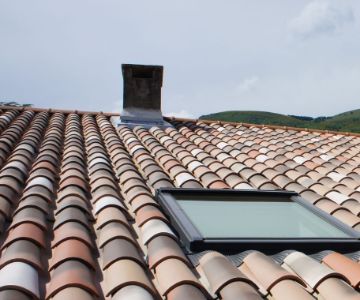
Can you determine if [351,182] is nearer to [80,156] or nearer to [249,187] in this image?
[249,187]

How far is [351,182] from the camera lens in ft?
18.7

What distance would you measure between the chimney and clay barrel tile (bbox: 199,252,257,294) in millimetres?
5642

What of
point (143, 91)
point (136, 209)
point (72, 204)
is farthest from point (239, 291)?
point (143, 91)

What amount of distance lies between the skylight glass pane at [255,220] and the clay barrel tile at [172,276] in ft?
1.85

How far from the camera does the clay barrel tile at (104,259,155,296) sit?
276cm

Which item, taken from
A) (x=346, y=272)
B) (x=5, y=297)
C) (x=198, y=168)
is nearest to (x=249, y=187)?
(x=198, y=168)

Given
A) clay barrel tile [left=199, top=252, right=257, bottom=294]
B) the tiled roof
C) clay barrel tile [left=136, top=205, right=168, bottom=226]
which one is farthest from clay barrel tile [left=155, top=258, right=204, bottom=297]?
clay barrel tile [left=136, top=205, right=168, bottom=226]

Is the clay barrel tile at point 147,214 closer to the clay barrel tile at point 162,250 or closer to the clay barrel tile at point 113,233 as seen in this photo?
the clay barrel tile at point 113,233

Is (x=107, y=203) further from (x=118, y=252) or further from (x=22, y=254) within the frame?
(x=22, y=254)

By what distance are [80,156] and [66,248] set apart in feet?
8.63

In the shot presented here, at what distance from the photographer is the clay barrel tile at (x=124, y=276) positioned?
2756mm

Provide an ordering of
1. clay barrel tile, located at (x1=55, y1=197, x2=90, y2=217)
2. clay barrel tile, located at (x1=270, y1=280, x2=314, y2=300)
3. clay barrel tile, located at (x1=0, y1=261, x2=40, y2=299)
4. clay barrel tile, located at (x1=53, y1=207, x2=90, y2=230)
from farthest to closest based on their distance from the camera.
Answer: clay barrel tile, located at (x1=55, y1=197, x2=90, y2=217) < clay barrel tile, located at (x1=53, y1=207, x2=90, y2=230) < clay barrel tile, located at (x1=270, y1=280, x2=314, y2=300) < clay barrel tile, located at (x1=0, y1=261, x2=40, y2=299)

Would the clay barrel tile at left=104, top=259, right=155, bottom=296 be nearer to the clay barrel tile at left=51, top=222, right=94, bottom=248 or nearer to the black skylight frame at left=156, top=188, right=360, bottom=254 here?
the clay barrel tile at left=51, top=222, right=94, bottom=248

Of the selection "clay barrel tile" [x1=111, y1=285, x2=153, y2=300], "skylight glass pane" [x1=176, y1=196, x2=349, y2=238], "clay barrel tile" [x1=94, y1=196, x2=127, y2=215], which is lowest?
"skylight glass pane" [x1=176, y1=196, x2=349, y2=238]
